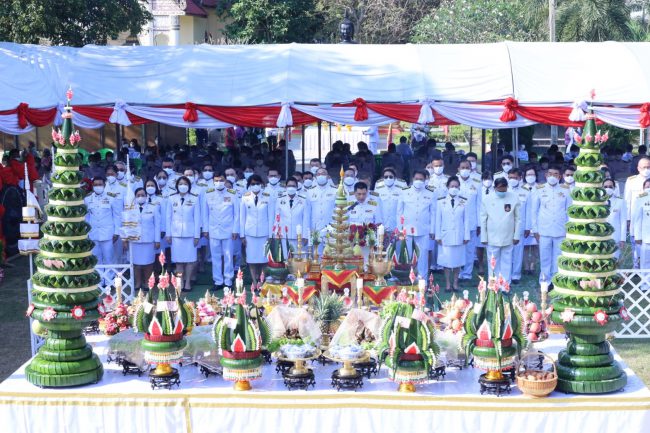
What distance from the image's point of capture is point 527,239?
1386 centimetres

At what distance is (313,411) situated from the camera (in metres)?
7.70

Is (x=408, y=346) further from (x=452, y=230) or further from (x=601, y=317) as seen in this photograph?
(x=452, y=230)

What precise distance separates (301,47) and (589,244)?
381 inches

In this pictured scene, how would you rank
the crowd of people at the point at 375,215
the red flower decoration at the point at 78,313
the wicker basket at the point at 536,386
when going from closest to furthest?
1. the wicker basket at the point at 536,386
2. the red flower decoration at the point at 78,313
3. the crowd of people at the point at 375,215

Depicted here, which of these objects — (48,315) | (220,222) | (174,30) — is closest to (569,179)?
(220,222)

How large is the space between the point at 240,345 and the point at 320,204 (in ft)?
19.3

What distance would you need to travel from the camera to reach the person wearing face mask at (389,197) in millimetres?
13562

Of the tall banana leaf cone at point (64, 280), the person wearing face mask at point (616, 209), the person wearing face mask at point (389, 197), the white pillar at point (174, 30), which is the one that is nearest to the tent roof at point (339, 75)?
the person wearing face mask at point (389, 197)

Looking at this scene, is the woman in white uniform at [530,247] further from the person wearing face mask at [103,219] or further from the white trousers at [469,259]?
the person wearing face mask at [103,219]

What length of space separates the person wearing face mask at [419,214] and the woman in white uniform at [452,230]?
20 cm

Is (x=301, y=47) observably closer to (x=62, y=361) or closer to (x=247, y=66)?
(x=247, y=66)

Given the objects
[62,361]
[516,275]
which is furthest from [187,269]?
[62,361]

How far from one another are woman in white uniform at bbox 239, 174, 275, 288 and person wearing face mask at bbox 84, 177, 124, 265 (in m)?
1.71

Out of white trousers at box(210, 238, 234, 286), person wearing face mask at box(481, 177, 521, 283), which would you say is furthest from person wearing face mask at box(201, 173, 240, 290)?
person wearing face mask at box(481, 177, 521, 283)
